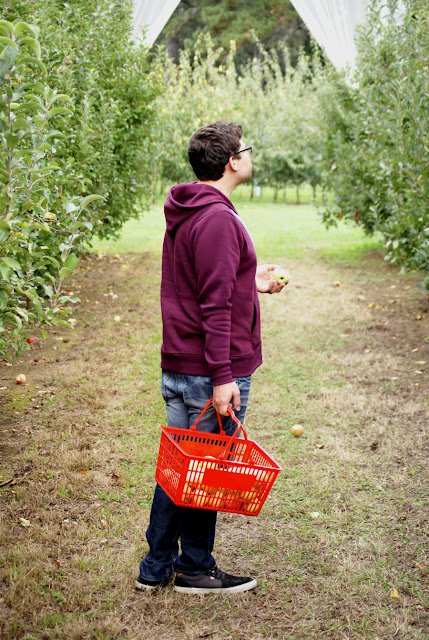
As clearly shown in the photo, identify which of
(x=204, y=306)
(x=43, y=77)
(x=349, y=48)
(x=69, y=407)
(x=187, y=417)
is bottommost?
(x=69, y=407)

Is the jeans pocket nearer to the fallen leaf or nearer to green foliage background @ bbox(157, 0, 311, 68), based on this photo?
the fallen leaf

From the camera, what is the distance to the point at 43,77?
5090 millimetres

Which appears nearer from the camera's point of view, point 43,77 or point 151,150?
point 43,77

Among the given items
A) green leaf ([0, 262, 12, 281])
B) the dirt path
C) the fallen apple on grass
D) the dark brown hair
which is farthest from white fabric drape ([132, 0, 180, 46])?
green leaf ([0, 262, 12, 281])

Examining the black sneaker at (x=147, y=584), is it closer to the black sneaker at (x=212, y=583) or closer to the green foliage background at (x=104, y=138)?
the black sneaker at (x=212, y=583)

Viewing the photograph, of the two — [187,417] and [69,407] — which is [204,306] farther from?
[69,407]

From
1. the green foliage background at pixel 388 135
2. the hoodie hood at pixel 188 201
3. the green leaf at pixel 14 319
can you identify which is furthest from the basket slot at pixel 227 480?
the green foliage background at pixel 388 135

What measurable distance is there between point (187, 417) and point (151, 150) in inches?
271

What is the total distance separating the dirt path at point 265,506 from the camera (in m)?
2.39

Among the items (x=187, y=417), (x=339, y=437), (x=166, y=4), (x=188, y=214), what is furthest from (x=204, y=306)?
(x=166, y=4)

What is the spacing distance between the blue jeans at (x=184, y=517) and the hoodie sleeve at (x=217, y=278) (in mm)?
149

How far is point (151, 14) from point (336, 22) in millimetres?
2763

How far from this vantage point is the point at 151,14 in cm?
851

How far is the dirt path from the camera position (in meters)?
2.39
